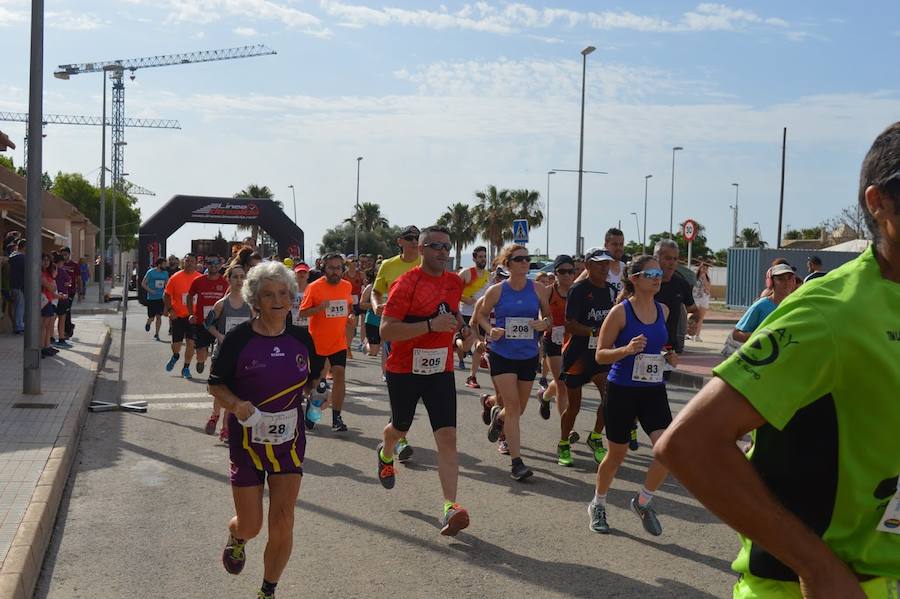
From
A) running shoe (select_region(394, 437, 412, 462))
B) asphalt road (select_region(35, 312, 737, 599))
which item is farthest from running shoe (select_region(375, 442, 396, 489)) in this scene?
running shoe (select_region(394, 437, 412, 462))

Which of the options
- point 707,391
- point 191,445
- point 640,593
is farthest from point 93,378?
point 707,391

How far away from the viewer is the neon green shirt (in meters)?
1.74

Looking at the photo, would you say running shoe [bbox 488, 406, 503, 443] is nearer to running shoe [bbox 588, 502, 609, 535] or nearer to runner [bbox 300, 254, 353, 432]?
runner [bbox 300, 254, 353, 432]

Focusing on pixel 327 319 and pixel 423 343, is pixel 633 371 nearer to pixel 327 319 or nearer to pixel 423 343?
pixel 423 343

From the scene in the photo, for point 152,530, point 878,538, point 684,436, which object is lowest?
point 152,530

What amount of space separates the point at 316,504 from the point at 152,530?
1.23m

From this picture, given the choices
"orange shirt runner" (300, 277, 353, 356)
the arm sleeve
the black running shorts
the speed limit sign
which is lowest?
the black running shorts

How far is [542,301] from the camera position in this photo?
8.75m

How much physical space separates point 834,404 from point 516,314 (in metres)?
6.84

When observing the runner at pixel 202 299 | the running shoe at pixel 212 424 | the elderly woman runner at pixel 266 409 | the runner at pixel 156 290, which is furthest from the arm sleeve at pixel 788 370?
the runner at pixel 156 290

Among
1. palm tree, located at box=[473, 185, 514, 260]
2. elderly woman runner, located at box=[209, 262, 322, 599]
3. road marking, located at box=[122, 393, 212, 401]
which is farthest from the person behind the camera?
palm tree, located at box=[473, 185, 514, 260]

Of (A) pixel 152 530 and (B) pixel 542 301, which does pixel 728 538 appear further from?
(A) pixel 152 530

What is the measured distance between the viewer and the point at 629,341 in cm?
684

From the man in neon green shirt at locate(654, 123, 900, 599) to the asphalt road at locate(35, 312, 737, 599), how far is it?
3.58m
